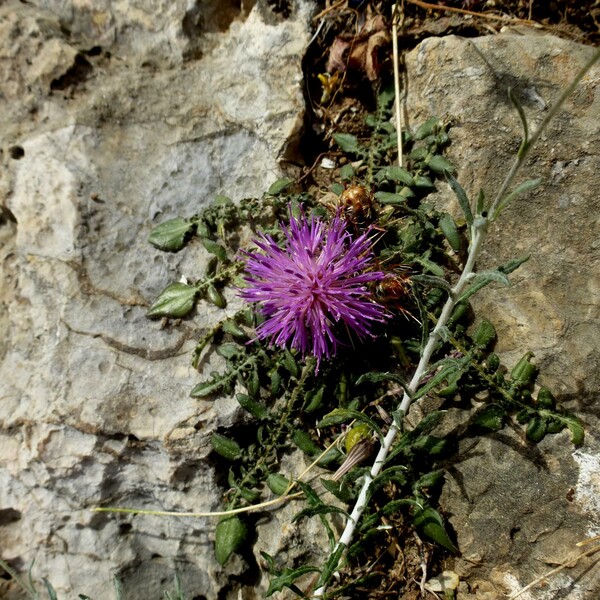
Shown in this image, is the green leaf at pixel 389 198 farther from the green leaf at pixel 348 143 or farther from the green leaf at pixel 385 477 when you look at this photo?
the green leaf at pixel 385 477

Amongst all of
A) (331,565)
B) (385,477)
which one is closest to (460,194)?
(385,477)

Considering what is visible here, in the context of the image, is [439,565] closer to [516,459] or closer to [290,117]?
[516,459]

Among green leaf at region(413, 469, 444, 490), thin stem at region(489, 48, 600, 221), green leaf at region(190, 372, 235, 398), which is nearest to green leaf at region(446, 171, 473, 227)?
thin stem at region(489, 48, 600, 221)

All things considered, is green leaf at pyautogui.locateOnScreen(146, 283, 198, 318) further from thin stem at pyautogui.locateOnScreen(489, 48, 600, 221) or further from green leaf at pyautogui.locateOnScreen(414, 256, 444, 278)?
thin stem at pyautogui.locateOnScreen(489, 48, 600, 221)

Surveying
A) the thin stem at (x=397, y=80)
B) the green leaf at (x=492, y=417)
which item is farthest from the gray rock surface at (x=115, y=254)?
the green leaf at (x=492, y=417)

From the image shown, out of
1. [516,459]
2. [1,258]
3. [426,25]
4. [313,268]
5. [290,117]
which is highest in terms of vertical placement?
[426,25]

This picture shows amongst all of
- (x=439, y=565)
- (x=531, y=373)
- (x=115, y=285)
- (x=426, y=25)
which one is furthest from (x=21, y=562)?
(x=426, y=25)

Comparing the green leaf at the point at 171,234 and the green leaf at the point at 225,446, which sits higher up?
the green leaf at the point at 171,234
